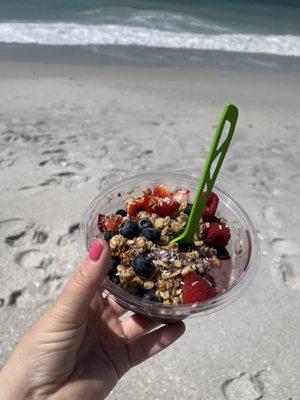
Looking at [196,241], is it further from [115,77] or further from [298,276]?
[115,77]

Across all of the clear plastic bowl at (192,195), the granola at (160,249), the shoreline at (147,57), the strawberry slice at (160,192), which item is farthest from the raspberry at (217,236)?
the shoreline at (147,57)

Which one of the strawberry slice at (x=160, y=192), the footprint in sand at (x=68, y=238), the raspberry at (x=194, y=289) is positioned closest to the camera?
the raspberry at (x=194, y=289)

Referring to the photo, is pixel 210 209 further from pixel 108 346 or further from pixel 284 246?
pixel 284 246

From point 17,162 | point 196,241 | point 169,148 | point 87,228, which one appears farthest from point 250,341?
point 17,162

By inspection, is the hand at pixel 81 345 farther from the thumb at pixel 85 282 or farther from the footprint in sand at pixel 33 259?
the footprint in sand at pixel 33 259

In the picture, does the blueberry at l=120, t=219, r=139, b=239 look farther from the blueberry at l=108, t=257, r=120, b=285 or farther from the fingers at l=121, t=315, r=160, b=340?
the fingers at l=121, t=315, r=160, b=340
